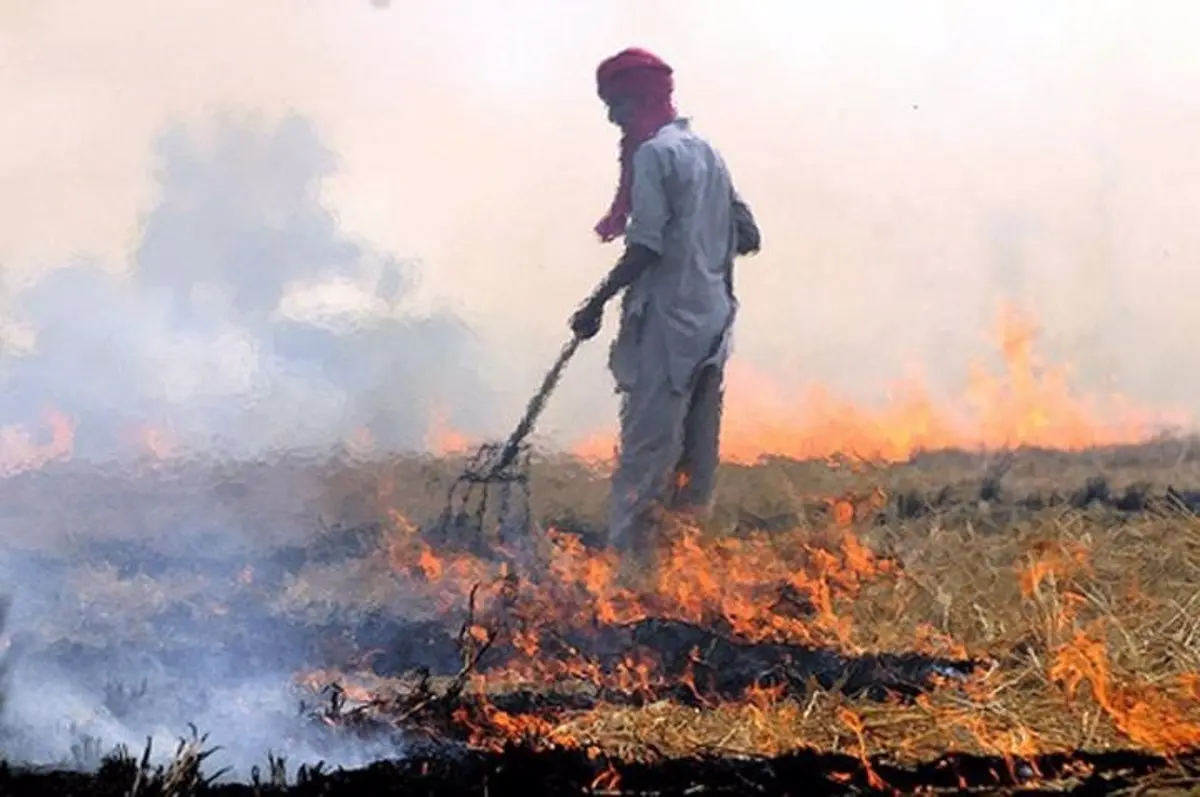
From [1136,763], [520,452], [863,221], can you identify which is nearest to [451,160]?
[520,452]

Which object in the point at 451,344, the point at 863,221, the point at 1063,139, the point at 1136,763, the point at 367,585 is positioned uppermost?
the point at 1063,139

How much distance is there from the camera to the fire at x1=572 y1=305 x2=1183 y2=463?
15.0ft

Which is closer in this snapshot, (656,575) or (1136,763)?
(1136,763)

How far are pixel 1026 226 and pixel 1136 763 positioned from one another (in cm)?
157

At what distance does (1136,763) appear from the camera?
418 cm

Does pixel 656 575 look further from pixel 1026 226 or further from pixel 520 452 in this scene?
pixel 1026 226

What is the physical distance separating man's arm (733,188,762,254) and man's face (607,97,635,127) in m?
0.38

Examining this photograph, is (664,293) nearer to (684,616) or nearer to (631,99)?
(631,99)

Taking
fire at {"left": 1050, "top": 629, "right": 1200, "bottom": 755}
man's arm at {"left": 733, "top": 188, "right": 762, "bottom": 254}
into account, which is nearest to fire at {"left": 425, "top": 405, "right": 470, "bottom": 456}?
man's arm at {"left": 733, "top": 188, "right": 762, "bottom": 254}

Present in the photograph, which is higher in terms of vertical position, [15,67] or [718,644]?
[15,67]

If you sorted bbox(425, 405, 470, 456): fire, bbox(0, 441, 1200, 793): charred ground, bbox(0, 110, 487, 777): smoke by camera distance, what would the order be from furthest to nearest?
bbox(425, 405, 470, 456): fire
bbox(0, 110, 487, 777): smoke
bbox(0, 441, 1200, 793): charred ground

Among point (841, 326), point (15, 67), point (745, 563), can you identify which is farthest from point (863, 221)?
point (15, 67)

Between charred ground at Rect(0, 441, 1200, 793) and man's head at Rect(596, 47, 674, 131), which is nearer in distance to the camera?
charred ground at Rect(0, 441, 1200, 793)

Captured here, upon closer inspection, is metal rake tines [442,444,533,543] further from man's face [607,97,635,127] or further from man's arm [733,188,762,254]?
man's face [607,97,635,127]
